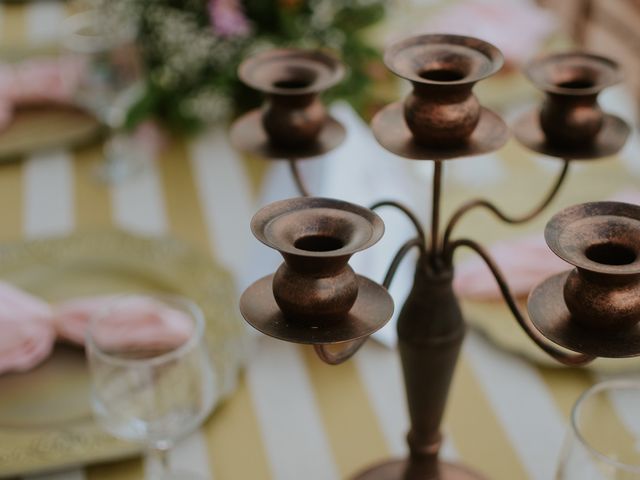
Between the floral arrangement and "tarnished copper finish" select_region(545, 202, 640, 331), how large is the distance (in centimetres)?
101

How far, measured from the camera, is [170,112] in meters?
1.81

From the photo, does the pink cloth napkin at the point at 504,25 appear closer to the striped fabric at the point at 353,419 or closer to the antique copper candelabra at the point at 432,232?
the striped fabric at the point at 353,419

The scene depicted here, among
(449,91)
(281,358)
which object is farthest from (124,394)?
(449,91)

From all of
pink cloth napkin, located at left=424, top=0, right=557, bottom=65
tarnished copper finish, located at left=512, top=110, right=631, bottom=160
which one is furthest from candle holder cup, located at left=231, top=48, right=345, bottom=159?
pink cloth napkin, located at left=424, top=0, right=557, bottom=65

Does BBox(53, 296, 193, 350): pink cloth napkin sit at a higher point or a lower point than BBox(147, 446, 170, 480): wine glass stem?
higher

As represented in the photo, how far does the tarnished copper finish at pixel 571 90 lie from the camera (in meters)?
0.96

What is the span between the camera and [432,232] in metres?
0.96

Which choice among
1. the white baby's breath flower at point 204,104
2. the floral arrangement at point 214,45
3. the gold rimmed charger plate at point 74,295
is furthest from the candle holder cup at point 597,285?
the white baby's breath flower at point 204,104

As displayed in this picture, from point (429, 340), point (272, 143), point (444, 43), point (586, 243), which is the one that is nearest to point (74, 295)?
point (272, 143)

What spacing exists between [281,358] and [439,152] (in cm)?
53

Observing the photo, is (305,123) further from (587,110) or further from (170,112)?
(170,112)

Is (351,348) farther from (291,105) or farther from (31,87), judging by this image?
(31,87)

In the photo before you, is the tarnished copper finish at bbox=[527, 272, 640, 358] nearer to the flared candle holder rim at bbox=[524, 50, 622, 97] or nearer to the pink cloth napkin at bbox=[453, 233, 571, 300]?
the flared candle holder rim at bbox=[524, 50, 622, 97]

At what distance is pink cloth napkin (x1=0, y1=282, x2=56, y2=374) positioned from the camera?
1.21 m
